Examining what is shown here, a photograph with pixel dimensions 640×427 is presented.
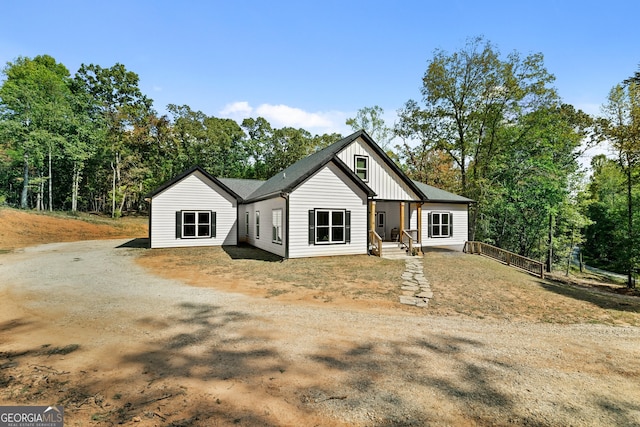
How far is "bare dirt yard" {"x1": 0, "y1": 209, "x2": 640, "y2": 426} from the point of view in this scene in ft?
10.2

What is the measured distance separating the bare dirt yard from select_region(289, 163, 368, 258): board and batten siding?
4369 mm

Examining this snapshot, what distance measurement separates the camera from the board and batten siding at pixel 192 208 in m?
17.6

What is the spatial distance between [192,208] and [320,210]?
9.25 metres

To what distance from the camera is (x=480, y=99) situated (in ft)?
77.3

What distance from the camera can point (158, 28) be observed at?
448 inches

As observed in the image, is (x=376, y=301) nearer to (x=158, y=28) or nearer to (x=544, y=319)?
(x=544, y=319)

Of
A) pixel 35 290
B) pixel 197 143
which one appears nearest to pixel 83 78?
pixel 197 143

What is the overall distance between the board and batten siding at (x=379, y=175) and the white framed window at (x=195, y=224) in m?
9.68

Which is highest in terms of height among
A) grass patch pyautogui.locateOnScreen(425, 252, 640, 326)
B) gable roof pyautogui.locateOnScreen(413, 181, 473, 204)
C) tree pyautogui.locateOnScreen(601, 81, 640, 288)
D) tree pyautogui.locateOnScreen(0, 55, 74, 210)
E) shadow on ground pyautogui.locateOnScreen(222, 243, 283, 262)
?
tree pyautogui.locateOnScreen(0, 55, 74, 210)

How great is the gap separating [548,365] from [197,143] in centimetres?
4447

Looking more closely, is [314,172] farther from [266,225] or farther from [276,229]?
[266,225]

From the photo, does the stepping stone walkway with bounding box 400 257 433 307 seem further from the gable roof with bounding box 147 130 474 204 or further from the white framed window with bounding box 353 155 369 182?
the white framed window with bounding box 353 155 369 182

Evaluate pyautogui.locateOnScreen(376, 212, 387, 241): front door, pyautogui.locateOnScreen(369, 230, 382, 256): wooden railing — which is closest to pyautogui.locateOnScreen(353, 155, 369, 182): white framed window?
pyautogui.locateOnScreen(369, 230, 382, 256): wooden railing

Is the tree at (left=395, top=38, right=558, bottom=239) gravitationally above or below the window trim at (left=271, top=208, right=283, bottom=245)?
above
